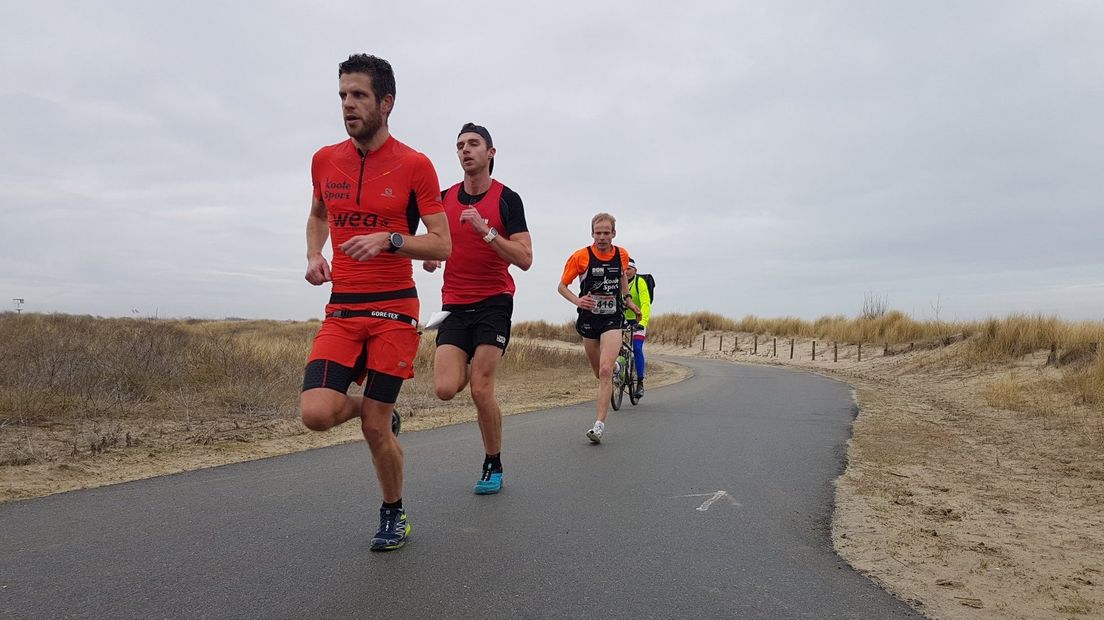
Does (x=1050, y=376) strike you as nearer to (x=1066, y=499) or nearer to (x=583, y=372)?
(x=1066, y=499)

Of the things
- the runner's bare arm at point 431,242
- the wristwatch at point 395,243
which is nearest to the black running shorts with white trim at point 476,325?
the runner's bare arm at point 431,242

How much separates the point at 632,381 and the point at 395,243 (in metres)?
7.72

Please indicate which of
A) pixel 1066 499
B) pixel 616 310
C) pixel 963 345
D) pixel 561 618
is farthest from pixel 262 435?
pixel 963 345

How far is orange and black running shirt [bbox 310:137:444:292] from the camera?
3436mm

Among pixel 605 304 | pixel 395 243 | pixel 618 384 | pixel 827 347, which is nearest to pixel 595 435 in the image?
pixel 605 304

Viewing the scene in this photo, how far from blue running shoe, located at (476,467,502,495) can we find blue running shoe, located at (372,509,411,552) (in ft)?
3.92

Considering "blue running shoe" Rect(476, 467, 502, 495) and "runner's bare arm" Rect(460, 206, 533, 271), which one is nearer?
"runner's bare arm" Rect(460, 206, 533, 271)

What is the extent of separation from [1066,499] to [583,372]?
14847 millimetres

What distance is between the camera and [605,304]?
305 inches

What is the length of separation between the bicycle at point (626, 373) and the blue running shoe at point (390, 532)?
6.38 m

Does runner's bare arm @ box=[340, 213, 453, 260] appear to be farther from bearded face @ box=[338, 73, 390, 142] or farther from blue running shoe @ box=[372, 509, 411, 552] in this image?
blue running shoe @ box=[372, 509, 411, 552]

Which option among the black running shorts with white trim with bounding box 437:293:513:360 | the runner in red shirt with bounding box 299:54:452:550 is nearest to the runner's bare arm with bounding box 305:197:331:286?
the runner in red shirt with bounding box 299:54:452:550

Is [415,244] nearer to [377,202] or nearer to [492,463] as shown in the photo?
[377,202]

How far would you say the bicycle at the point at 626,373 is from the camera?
33.2 feet
